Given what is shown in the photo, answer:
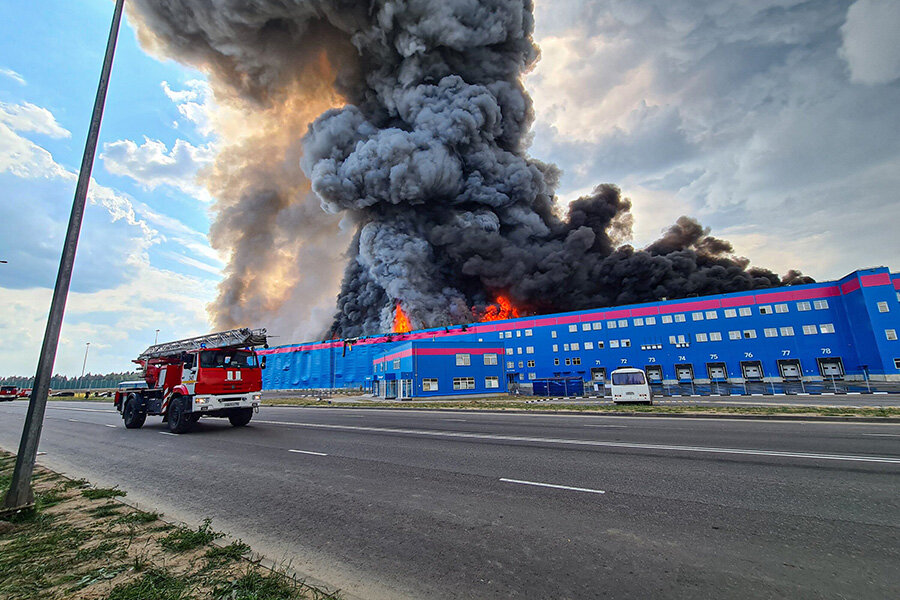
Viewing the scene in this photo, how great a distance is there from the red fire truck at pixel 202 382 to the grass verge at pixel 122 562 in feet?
26.8

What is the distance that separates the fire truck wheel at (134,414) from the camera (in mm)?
15336

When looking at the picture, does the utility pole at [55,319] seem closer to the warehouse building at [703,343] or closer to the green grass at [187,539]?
the green grass at [187,539]

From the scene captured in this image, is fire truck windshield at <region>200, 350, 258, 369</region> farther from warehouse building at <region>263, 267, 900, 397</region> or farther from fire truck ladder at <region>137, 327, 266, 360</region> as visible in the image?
warehouse building at <region>263, 267, 900, 397</region>

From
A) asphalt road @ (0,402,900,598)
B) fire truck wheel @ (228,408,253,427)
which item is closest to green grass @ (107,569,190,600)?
asphalt road @ (0,402,900,598)

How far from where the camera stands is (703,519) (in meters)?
4.49

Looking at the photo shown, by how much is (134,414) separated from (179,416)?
3.80 metres

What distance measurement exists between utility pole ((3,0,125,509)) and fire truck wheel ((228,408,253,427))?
8765 millimetres

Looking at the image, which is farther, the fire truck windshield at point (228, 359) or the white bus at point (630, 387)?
the white bus at point (630, 387)

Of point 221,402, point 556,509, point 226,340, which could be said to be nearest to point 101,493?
point 556,509

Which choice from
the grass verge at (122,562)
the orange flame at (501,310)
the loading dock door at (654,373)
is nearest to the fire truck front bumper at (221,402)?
the grass verge at (122,562)

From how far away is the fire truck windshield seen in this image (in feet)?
43.9

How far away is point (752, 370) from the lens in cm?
4331

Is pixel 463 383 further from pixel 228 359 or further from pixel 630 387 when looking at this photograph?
pixel 228 359

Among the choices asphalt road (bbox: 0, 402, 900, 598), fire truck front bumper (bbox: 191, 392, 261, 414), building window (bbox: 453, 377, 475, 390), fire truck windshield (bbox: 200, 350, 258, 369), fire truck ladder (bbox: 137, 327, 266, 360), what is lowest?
asphalt road (bbox: 0, 402, 900, 598)
